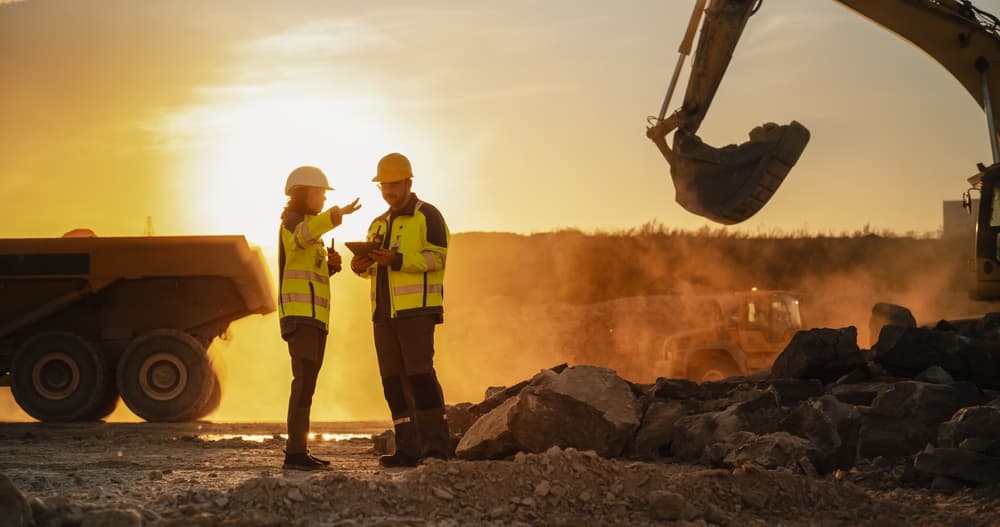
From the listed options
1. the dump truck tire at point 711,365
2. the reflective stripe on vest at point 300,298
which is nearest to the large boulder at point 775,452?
the reflective stripe on vest at point 300,298

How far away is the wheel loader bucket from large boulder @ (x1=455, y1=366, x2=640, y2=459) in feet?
14.3

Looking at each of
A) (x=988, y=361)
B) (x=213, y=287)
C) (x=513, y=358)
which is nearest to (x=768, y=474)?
(x=988, y=361)

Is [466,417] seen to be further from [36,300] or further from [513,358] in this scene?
[513,358]

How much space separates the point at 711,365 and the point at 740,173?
7.23 metres

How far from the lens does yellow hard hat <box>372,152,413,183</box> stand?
29.1 ft

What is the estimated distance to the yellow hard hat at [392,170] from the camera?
29.1ft

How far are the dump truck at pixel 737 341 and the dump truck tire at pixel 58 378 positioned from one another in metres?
8.97

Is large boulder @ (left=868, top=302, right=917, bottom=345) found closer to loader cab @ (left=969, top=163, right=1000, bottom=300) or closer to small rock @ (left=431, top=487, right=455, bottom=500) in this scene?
loader cab @ (left=969, top=163, right=1000, bottom=300)

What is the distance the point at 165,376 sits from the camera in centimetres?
1560

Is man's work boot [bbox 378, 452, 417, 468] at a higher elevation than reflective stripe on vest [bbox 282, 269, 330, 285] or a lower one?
lower

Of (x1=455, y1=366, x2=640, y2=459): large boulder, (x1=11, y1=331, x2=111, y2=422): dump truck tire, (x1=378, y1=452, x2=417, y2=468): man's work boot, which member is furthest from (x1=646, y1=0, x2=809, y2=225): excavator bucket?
(x1=11, y1=331, x2=111, y2=422): dump truck tire

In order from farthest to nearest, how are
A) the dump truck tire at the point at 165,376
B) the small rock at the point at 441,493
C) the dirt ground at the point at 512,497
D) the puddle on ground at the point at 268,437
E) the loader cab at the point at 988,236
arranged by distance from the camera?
1. the dump truck tire at the point at 165,376
2. the loader cab at the point at 988,236
3. the puddle on ground at the point at 268,437
4. the small rock at the point at 441,493
5. the dirt ground at the point at 512,497

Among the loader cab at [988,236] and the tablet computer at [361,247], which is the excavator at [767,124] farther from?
the tablet computer at [361,247]

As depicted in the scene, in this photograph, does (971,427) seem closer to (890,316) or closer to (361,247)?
(361,247)
